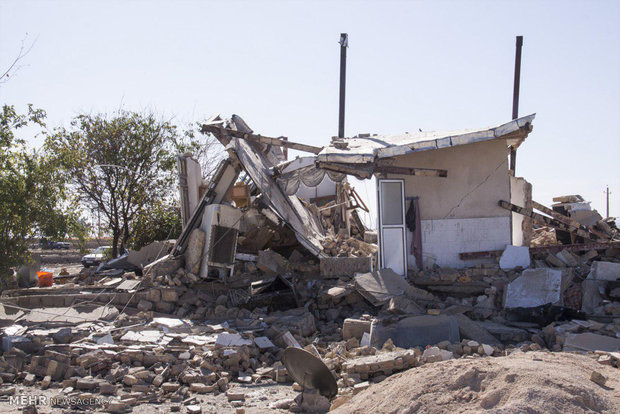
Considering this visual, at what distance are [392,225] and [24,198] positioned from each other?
282 inches

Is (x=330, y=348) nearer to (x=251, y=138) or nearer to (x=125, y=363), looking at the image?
(x=125, y=363)

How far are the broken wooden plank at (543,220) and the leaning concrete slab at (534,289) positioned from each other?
173cm

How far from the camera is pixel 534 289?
1022 centimetres

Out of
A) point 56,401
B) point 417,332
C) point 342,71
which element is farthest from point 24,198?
point 342,71

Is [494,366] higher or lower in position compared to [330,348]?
higher

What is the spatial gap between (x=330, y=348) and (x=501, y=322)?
333cm

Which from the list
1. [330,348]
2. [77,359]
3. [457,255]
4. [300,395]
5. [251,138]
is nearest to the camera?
[300,395]

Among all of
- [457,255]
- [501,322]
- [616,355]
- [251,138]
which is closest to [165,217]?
[251,138]

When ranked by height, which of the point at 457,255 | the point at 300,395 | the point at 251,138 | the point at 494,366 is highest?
the point at 251,138

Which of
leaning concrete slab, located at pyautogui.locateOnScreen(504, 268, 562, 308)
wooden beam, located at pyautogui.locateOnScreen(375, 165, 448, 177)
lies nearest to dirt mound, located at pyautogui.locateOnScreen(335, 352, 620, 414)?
leaning concrete slab, located at pyautogui.locateOnScreen(504, 268, 562, 308)

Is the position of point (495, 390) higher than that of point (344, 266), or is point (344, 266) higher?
point (344, 266)

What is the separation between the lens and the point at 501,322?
9.79 meters

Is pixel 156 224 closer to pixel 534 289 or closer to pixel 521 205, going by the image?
pixel 521 205

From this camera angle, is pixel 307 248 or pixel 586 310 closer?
pixel 586 310
